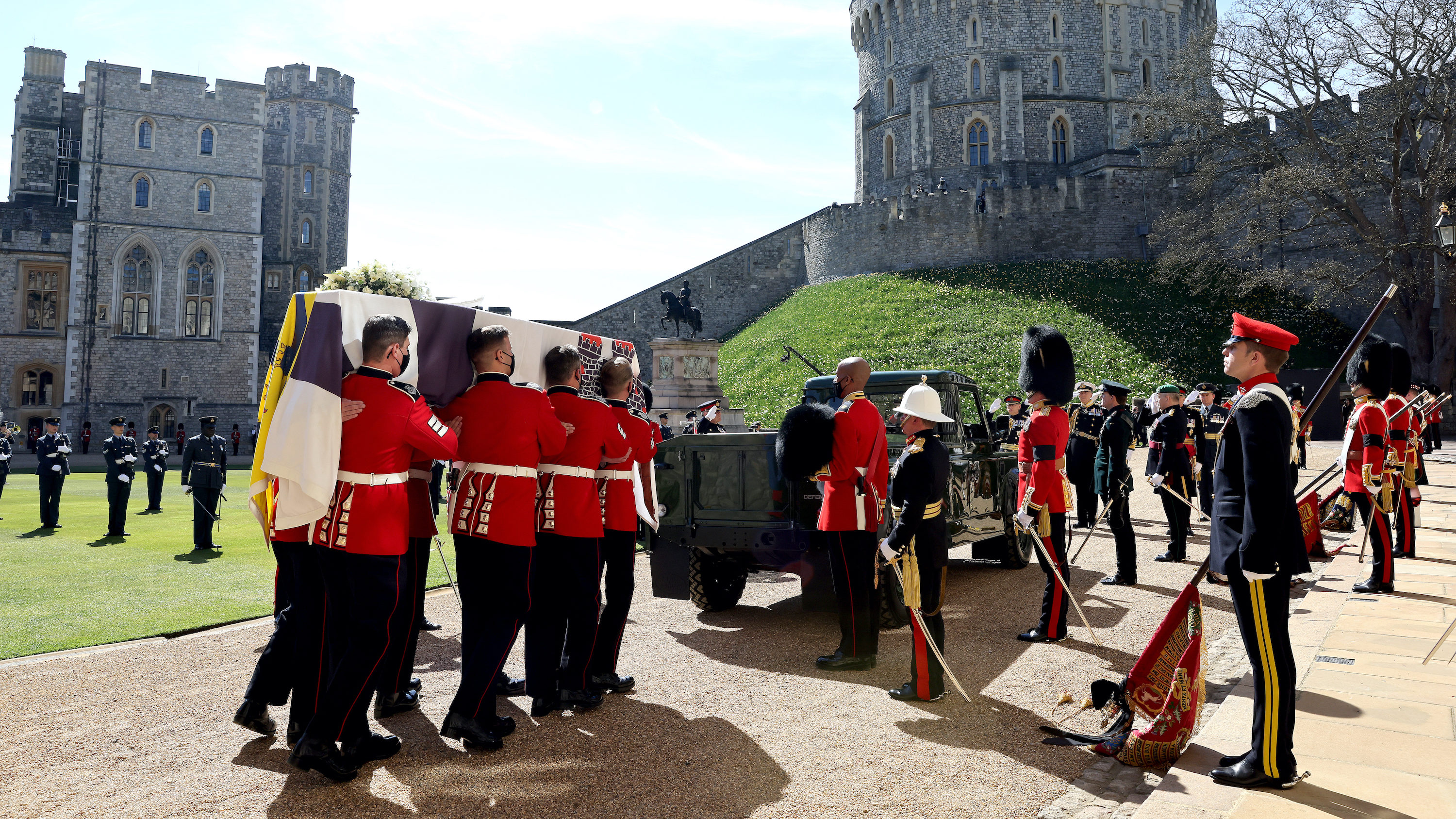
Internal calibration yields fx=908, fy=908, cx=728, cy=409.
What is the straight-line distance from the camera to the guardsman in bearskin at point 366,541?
4.23 metres

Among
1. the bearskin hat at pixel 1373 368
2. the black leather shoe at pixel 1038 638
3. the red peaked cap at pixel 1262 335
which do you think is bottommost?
the black leather shoe at pixel 1038 638

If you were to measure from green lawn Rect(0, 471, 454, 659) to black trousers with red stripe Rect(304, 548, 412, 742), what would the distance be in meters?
3.70

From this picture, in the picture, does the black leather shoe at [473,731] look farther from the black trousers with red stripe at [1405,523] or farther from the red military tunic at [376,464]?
the black trousers with red stripe at [1405,523]

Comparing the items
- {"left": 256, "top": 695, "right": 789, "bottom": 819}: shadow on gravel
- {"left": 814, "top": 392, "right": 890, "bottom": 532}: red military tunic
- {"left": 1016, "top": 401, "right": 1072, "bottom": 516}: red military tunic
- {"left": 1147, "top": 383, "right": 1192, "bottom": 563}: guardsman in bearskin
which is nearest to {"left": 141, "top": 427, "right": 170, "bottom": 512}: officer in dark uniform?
{"left": 256, "top": 695, "right": 789, "bottom": 819}: shadow on gravel

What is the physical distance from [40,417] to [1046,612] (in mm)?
47018

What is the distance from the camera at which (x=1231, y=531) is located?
4.11 m

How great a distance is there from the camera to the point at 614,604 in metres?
5.63

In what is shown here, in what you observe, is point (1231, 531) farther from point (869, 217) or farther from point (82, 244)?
point (82, 244)

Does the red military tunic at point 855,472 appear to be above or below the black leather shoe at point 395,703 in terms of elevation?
above

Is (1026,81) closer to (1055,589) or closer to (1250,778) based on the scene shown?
(1055,589)

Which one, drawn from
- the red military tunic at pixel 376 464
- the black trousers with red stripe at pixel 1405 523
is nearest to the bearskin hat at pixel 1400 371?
the black trousers with red stripe at pixel 1405 523

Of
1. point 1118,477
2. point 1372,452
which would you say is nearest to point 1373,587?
point 1372,452

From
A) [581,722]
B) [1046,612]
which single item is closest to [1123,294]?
[1046,612]

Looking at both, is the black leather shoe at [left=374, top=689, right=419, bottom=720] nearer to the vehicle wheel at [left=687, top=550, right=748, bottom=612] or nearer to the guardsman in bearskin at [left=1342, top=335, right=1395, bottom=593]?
the vehicle wheel at [left=687, top=550, right=748, bottom=612]
